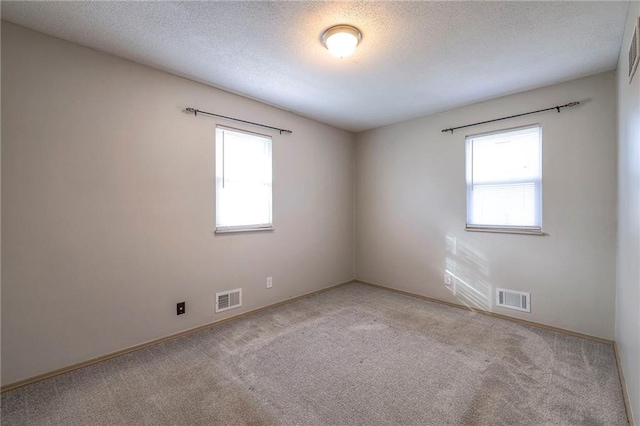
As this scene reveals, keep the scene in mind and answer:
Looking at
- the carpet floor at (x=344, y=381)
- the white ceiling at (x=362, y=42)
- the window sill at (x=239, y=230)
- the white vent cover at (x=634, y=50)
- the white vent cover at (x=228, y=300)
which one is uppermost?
the white ceiling at (x=362, y=42)

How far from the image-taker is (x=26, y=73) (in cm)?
207

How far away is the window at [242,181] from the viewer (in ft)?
10.4

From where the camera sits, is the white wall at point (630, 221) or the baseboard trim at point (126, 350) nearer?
the white wall at point (630, 221)

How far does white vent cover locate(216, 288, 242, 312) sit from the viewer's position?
312cm

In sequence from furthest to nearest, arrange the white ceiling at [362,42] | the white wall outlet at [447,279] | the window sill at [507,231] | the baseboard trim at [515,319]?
the white wall outlet at [447,279]
the window sill at [507,231]
the baseboard trim at [515,319]
the white ceiling at [362,42]

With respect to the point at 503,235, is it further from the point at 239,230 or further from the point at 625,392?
the point at 239,230

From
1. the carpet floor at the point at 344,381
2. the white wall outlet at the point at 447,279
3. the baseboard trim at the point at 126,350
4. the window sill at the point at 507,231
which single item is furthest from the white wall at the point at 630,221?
the baseboard trim at the point at 126,350

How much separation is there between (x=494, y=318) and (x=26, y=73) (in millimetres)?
4763

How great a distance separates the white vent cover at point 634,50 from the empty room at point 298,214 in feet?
0.18

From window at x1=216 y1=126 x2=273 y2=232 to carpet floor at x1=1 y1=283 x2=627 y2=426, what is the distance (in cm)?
116

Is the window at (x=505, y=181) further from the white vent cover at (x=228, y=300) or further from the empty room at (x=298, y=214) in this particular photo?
the white vent cover at (x=228, y=300)

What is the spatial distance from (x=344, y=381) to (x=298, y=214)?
7.50 ft

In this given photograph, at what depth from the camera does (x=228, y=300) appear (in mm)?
3197

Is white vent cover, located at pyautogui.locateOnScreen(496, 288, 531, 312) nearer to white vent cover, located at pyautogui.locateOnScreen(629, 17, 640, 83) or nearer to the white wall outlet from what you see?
the white wall outlet
